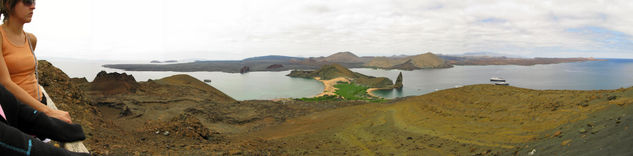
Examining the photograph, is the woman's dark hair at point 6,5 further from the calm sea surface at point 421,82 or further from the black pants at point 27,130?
the calm sea surface at point 421,82

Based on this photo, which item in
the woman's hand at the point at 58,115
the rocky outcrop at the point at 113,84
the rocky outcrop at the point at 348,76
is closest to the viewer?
the woman's hand at the point at 58,115

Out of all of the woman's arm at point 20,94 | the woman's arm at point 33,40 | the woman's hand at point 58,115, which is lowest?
the woman's hand at point 58,115

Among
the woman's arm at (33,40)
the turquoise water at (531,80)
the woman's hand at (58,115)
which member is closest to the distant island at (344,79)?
the turquoise water at (531,80)

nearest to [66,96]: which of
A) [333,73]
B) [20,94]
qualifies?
[20,94]

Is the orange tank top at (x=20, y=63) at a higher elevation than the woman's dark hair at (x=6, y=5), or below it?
below

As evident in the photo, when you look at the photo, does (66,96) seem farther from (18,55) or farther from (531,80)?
(531,80)

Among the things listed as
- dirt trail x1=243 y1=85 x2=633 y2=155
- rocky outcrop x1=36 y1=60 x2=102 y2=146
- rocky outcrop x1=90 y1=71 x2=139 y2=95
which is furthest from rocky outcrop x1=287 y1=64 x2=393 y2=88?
rocky outcrop x1=36 y1=60 x2=102 y2=146

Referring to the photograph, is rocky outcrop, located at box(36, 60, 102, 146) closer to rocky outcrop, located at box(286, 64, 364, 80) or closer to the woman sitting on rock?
the woman sitting on rock

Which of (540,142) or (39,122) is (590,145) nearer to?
(540,142)
